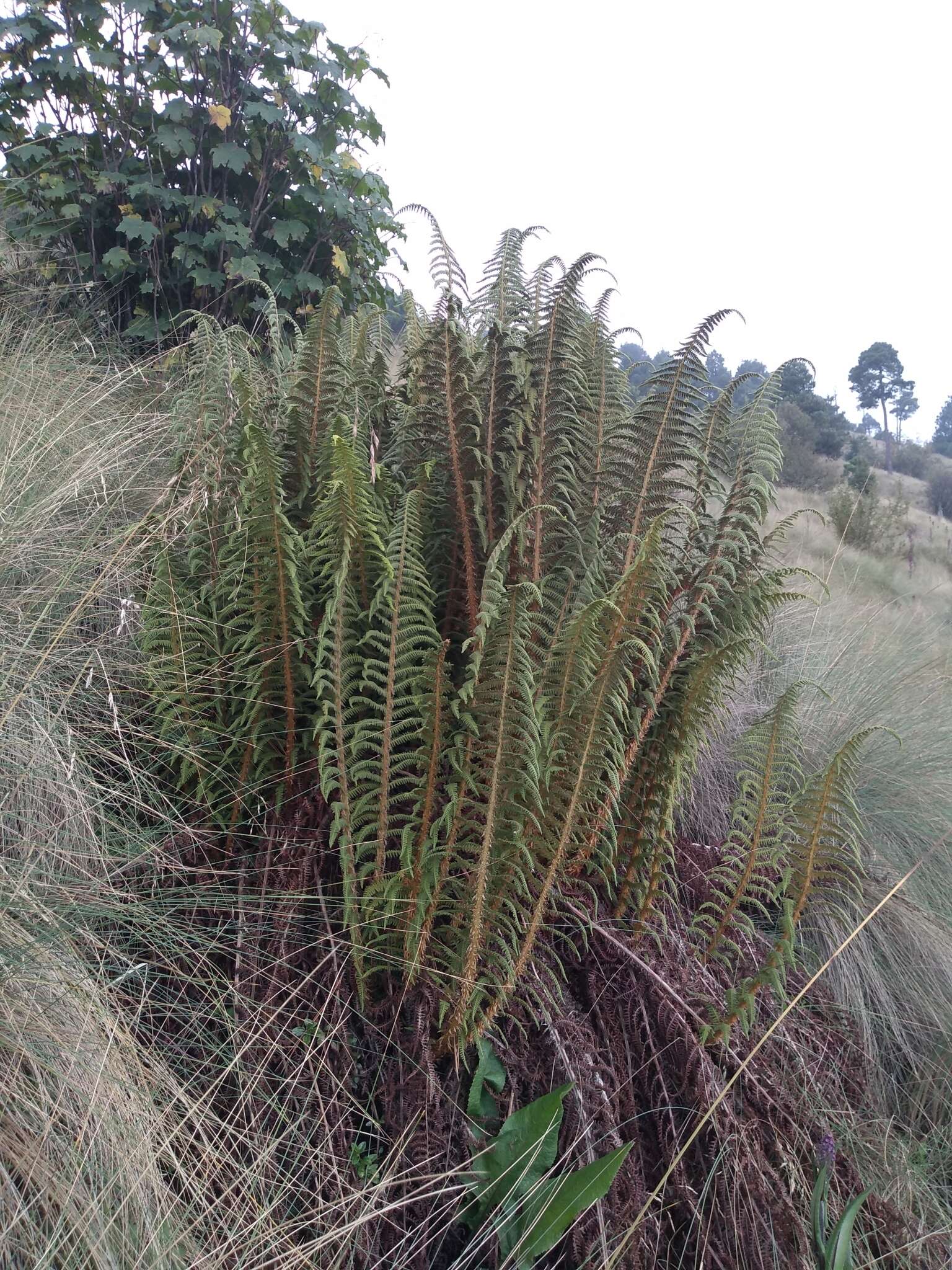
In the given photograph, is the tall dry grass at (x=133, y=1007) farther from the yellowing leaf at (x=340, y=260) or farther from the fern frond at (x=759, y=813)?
the yellowing leaf at (x=340, y=260)

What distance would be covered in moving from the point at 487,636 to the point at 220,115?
3966 millimetres

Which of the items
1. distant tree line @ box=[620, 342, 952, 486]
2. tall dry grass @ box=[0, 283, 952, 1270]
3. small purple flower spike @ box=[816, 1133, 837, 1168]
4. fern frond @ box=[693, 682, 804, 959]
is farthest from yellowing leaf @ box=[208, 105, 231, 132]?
distant tree line @ box=[620, 342, 952, 486]

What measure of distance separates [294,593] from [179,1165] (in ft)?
3.23

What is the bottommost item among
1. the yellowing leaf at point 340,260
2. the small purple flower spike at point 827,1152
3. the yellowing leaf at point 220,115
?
the small purple flower spike at point 827,1152

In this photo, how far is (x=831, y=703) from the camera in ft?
12.0

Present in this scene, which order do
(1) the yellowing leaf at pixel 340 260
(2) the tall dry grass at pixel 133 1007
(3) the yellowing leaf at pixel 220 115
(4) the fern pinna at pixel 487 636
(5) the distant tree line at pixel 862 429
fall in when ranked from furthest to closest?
(5) the distant tree line at pixel 862 429 → (1) the yellowing leaf at pixel 340 260 → (3) the yellowing leaf at pixel 220 115 → (4) the fern pinna at pixel 487 636 → (2) the tall dry grass at pixel 133 1007

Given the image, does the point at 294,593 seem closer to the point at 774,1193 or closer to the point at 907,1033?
the point at 774,1193

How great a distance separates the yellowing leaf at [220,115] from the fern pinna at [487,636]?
9.67 feet

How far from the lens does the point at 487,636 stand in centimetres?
151

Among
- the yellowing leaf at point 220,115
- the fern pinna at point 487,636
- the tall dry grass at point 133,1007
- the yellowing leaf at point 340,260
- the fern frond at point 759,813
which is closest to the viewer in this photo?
the tall dry grass at point 133,1007

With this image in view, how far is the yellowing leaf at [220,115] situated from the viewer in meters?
4.20

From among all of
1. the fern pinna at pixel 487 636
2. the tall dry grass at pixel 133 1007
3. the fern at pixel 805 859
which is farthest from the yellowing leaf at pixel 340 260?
the fern at pixel 805 859

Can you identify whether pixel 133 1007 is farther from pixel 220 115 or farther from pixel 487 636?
pixel 220 115

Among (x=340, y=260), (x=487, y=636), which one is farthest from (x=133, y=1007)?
(x=340, y=260)
